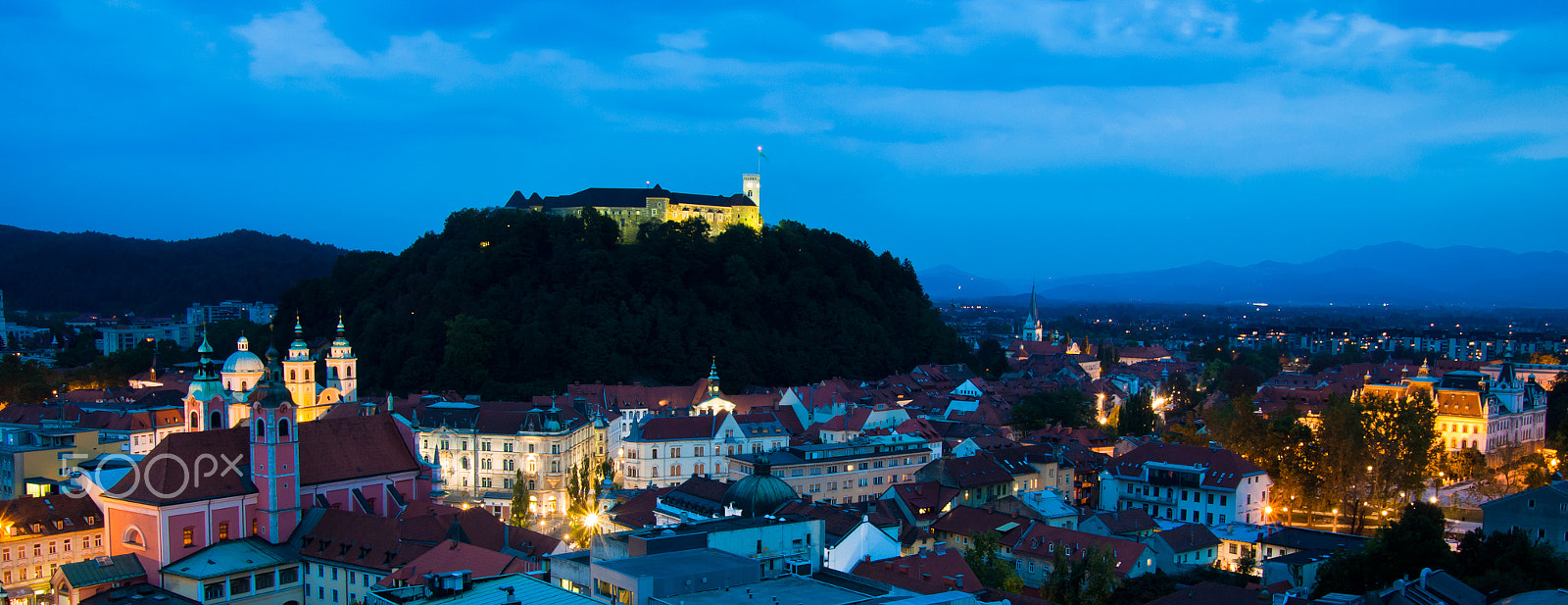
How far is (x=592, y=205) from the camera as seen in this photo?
80.8 m

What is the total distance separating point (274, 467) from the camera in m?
31.3

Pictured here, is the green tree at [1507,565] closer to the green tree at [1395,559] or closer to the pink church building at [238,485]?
the green tree at [1395,559]

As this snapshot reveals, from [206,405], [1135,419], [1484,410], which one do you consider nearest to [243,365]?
[206,405]

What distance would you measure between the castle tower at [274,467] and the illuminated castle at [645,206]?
46568mm

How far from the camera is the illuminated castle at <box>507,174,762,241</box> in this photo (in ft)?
267

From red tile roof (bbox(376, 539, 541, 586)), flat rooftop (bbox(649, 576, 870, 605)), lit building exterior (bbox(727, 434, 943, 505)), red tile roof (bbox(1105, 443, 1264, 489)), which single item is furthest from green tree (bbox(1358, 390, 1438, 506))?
red tile roof (bbox(376, 539, 541, 586))

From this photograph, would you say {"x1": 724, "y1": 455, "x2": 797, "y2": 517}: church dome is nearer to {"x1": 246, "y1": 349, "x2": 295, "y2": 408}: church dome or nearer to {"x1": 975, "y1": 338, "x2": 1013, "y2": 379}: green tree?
{"x1": 246, "y1": 349, "x2": 295, "y2": 408}: church dome

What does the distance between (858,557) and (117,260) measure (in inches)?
5643

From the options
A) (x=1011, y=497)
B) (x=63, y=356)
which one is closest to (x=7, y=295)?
(x=63, y=356)

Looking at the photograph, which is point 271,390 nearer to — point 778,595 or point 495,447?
point 495,447

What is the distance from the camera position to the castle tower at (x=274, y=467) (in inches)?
1228

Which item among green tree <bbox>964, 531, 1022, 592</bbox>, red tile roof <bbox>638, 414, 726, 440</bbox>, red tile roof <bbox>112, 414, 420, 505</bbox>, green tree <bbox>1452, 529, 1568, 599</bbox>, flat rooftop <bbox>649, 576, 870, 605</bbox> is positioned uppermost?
red tile roof <bbox>112, 414, 420, 505</bbox>

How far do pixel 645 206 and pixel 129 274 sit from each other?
92706 millimetres

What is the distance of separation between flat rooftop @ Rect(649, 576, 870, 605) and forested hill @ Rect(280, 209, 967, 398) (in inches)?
1691
